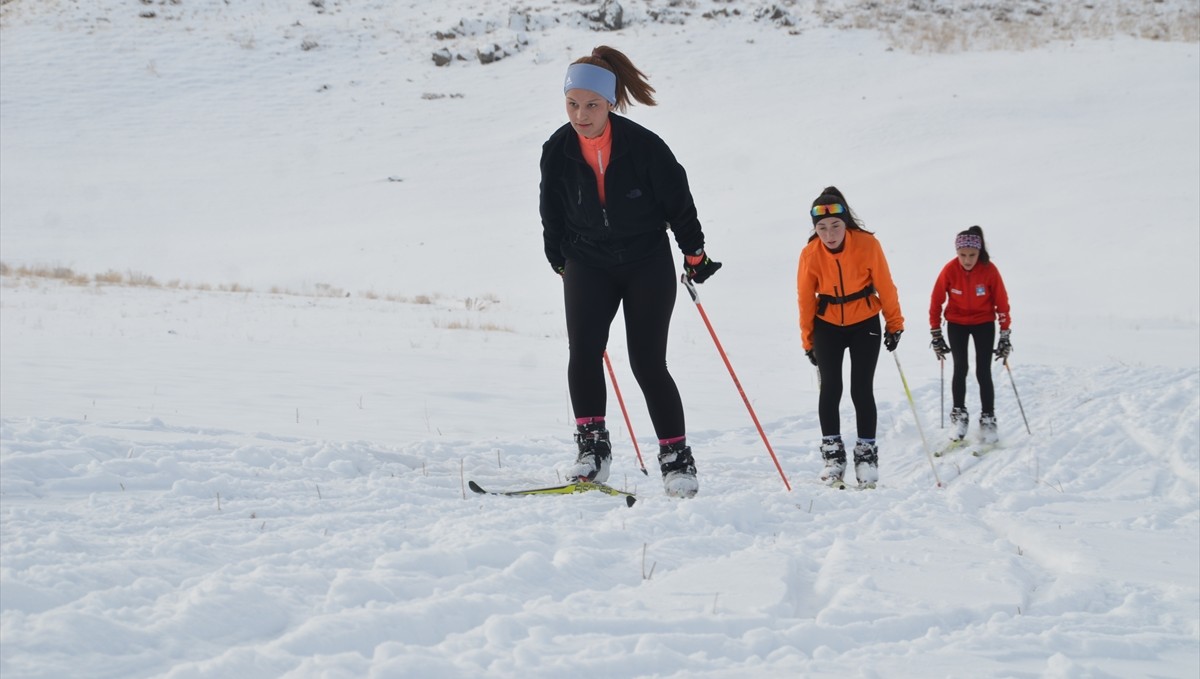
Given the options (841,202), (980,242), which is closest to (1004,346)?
(980,242)

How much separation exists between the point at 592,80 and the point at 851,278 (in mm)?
2284

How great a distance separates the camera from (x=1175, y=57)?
31.5 metres

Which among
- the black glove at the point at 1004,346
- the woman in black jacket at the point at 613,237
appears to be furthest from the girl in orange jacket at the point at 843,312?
the black glove at the point at 1004,346

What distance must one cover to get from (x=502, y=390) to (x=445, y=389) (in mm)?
526

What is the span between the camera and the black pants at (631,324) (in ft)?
14.9

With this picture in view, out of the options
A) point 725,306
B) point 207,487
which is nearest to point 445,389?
point 207,487

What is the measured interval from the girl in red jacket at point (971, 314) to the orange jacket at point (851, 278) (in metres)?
2.16

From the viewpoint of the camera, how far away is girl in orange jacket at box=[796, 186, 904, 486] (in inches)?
229

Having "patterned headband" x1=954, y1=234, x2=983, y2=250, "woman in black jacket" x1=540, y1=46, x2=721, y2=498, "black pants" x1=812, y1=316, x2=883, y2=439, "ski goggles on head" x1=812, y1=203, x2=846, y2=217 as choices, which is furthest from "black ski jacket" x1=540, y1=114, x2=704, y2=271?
"patterned headband" x1=954, y1=234, x2=983, y2=250

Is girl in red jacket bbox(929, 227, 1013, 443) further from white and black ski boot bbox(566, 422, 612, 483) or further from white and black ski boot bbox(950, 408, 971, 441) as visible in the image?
white and black ski boot bbox(566, 422, 612, 483)

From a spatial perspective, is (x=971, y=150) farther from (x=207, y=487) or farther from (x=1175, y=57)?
(x=207, y=487)

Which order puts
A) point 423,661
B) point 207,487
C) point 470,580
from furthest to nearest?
1. point 207,487
2. point 470,580
3. point 423,661

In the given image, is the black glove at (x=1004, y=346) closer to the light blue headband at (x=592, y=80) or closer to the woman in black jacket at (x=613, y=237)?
the woman in black jacket at (x=613, y=237)

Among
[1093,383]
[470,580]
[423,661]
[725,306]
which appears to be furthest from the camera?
[725,306]
